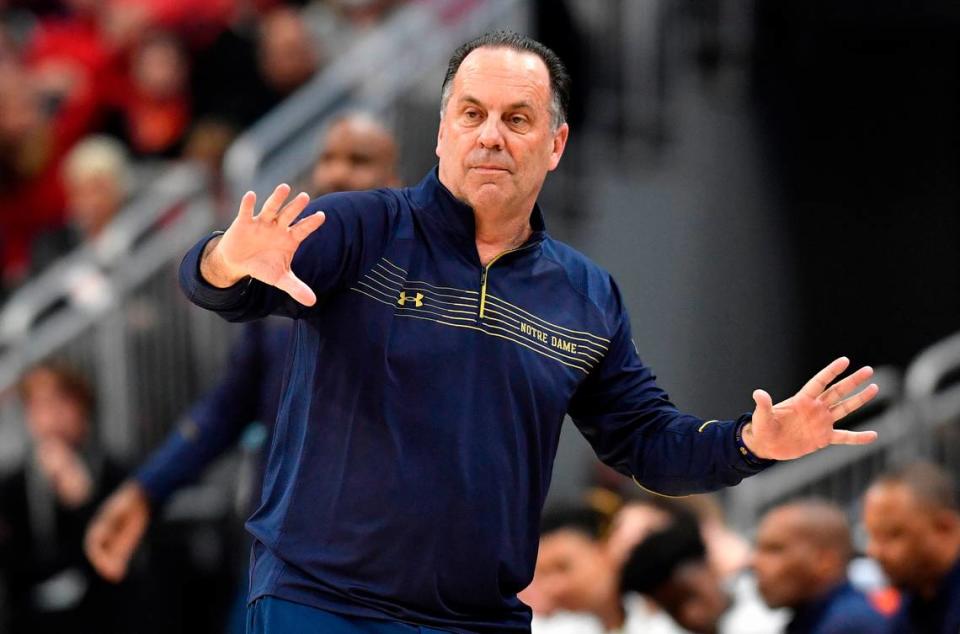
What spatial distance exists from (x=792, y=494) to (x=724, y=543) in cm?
217

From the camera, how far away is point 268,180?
9.75 m

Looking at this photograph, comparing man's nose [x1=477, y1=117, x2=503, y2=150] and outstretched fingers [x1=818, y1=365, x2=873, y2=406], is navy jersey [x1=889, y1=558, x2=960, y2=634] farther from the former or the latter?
man's nose [x1=477, y1=117, x2=503, y2=150]

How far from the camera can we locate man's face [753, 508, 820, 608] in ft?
21.6

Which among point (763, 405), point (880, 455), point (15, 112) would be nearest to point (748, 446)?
point (763, 405)

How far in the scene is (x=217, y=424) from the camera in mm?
6273

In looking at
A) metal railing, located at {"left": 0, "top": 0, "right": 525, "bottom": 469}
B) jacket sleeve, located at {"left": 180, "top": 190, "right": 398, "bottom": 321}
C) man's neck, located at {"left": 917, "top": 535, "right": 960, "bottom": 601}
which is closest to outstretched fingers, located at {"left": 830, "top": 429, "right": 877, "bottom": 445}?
jacket sleeve, located at {"left": 180, "top": 190, "right": 398, "bottom": 321}

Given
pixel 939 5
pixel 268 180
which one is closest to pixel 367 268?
pixel 268 180

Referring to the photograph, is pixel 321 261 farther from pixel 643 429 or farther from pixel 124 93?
pixel 124 93

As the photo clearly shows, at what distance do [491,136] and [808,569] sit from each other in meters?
3.14

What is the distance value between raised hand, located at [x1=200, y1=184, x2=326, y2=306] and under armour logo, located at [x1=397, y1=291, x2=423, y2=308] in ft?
1.01

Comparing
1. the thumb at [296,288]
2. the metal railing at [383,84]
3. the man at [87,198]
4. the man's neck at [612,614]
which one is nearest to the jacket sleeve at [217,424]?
the man's neck at [612,614]

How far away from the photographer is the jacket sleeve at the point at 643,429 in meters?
4.28

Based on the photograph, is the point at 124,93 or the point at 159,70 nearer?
the point at 159,70

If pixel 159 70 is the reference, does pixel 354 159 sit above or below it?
below
